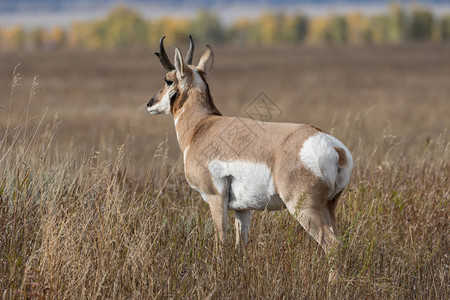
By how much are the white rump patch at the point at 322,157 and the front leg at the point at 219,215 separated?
89cm

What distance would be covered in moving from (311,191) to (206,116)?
62.6 inches

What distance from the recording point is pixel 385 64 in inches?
2324

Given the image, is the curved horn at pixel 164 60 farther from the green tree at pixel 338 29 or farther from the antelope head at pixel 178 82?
the green tree at pixel 338 29

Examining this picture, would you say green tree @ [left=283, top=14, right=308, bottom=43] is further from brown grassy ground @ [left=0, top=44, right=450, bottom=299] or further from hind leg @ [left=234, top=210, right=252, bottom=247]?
hind leg @ [left=234, top=210, right=252, bottom=247]

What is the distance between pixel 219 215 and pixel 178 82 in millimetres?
1494

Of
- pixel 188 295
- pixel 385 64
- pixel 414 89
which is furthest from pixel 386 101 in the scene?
pixel 385 64

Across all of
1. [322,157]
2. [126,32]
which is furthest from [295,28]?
[322,157]

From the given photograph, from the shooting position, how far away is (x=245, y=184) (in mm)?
5801

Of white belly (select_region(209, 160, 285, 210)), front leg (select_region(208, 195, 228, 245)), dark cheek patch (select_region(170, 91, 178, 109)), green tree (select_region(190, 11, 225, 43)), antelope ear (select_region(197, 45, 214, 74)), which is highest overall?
antelope ear (select_region(197, 45, 214, 74))

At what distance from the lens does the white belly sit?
224 inches

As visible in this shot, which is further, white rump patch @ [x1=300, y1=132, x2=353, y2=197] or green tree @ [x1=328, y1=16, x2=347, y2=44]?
green tree @ [x1=328, y1=16, x2=347, y2=44]

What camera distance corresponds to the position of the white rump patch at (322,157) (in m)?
5.44

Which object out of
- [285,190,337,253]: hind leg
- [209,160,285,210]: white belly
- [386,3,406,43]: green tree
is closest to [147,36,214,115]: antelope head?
[209,160,285,210]: white belly

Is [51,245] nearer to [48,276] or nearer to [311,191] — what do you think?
[48,276]
